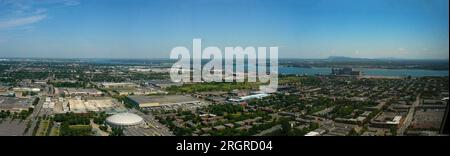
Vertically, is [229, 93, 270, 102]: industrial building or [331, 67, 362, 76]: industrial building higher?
[331, 67, 362, 76]: industrial building

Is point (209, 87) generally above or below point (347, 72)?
below

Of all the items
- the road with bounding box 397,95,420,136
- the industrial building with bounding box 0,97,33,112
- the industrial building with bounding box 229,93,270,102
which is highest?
the road with bounding box 397,95,420,136

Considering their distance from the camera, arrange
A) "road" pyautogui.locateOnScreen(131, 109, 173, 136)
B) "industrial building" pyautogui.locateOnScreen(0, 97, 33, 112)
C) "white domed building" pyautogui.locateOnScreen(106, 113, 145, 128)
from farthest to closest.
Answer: "industrial building" pyautogui.locateOnScreen(0, 97, 33, 112) < "white domed building" pyautogui.locateOnScreen(106, 113, 145, 128) < "road" pyautogui.locateOnScreen(131, 109, 173, 136)

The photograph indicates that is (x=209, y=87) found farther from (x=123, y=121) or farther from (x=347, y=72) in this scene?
(x=347, y=72)

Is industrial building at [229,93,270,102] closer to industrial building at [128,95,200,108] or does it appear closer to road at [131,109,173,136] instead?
industrial building at [128,95,200,108]

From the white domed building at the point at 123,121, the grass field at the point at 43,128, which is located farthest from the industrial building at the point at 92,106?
the white domed building at the point at 123,121

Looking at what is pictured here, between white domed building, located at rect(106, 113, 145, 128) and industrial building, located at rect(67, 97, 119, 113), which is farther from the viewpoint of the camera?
industrial building, located at rect(67, 97, 119, 113)

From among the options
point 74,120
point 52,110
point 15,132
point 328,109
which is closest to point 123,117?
point 74,120

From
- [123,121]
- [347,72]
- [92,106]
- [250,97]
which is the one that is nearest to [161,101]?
[92,106]

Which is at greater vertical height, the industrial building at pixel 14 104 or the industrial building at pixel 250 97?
the industrial building at pixel 250 97

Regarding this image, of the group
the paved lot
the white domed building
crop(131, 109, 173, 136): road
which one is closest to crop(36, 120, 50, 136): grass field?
the paved lot

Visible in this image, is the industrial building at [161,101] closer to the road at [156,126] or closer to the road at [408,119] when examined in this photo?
the road at [156,126]

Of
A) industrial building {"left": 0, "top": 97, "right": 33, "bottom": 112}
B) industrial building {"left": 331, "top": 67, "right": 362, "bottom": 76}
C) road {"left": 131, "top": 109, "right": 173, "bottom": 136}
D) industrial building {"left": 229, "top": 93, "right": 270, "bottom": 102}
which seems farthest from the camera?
industrial building {"left": 331, "top": 67, "right": 362, "bottom": 76}
